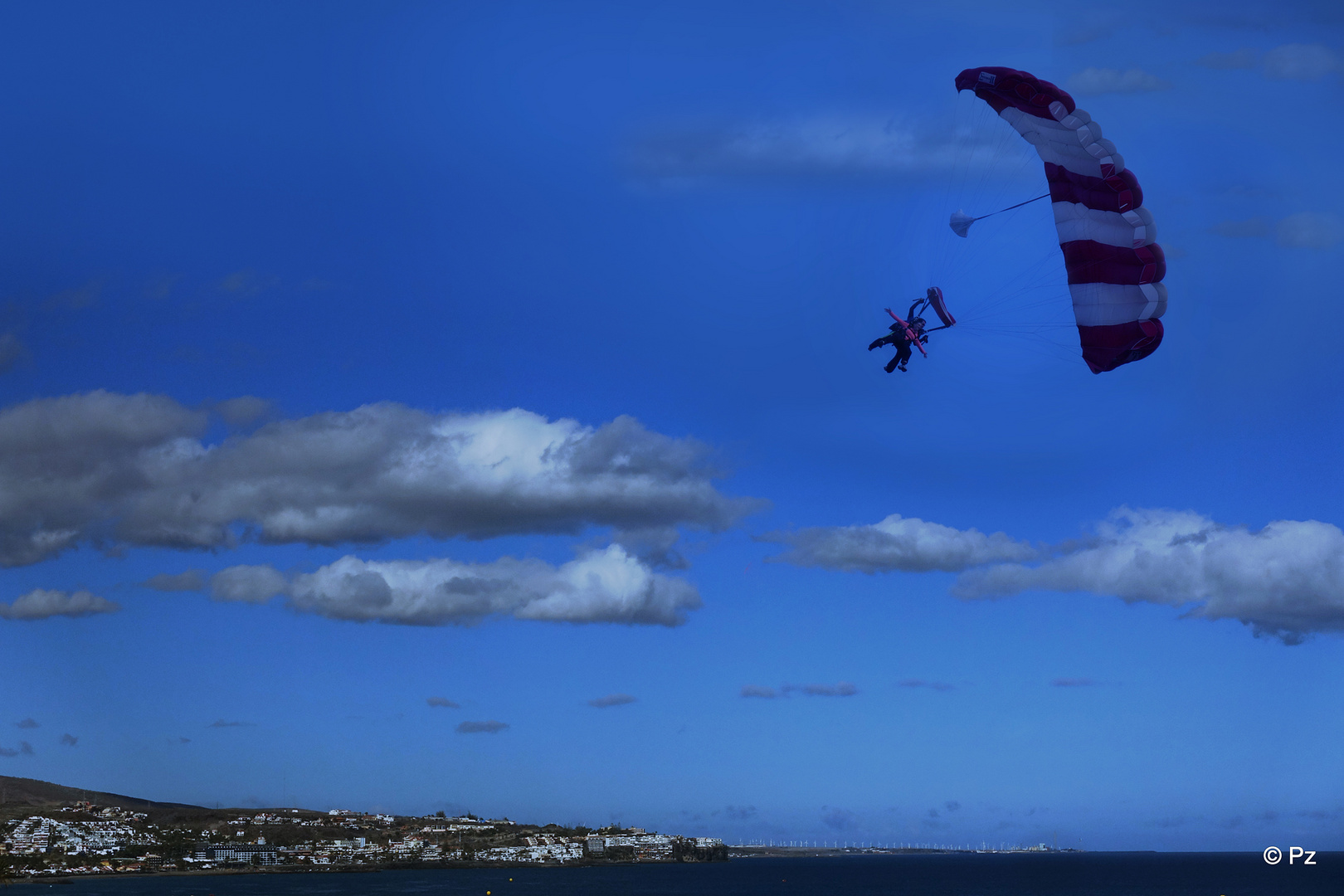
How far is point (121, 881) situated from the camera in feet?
639

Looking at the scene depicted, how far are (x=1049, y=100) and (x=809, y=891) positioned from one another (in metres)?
165

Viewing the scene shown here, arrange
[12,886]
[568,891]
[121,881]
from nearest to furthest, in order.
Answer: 1. [568,891]
2. [12,886]
3. [121,881]

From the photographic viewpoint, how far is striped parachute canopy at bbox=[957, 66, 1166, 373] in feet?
119

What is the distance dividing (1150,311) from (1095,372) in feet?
7.82

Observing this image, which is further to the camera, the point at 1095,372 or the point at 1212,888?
the point at 1212,888

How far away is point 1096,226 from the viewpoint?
1452 inches

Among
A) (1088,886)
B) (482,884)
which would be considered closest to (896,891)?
(1088,886)

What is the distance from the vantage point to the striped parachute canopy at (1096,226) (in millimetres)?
36250

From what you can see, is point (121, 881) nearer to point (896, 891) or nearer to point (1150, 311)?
point (896, 891)

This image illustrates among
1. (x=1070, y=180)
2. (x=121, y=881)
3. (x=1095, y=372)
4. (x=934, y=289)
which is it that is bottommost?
(x=121, y=881)

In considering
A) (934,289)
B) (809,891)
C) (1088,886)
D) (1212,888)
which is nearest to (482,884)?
(809,891)

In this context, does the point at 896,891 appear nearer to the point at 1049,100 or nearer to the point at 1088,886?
the point at 1088,886

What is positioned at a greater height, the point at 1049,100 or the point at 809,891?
the point at 1049,100

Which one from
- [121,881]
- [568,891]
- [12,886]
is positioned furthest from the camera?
[121,881]
